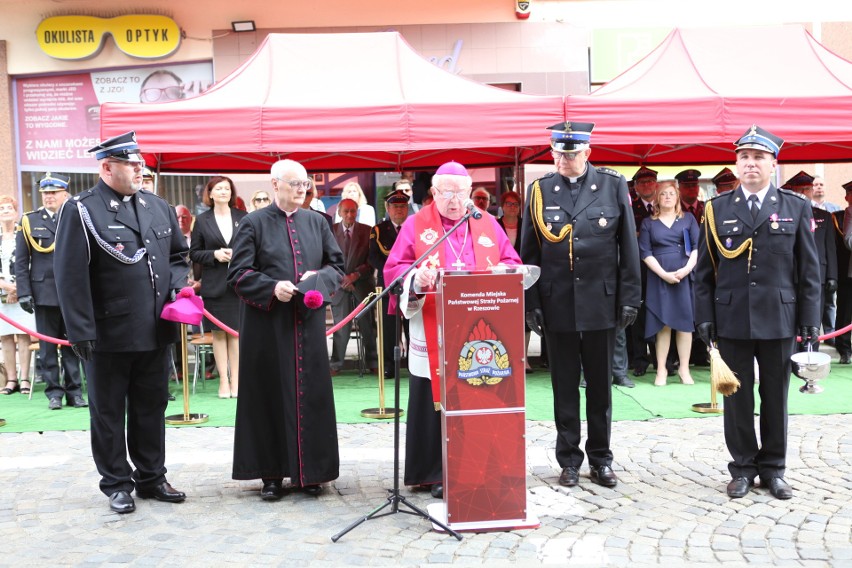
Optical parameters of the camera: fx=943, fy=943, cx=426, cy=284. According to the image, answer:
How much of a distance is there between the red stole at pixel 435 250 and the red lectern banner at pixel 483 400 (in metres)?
0.38

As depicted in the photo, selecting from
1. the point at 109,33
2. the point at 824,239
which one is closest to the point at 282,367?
the point at 824,239

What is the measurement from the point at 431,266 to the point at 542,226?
2.94 ft

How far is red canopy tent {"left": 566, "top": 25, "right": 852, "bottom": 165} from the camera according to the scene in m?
9.20

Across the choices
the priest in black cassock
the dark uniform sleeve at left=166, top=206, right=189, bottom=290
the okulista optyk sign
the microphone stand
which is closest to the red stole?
the microphone stand

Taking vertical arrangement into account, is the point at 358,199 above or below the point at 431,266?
above

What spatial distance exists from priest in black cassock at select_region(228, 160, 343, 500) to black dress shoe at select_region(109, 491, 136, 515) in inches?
24.5

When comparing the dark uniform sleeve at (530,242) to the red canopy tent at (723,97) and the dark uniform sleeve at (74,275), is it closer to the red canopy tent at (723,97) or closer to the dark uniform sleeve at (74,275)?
the dark uniform sleeve at (74,275)

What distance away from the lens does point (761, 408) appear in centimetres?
570

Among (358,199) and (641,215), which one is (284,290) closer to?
(641,215)

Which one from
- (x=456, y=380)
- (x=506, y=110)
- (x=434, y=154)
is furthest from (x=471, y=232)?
(x=434, y=154)

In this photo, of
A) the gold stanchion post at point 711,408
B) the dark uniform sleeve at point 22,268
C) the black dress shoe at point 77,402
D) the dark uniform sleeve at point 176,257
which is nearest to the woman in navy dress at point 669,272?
the gold stanchion post at point 711,408

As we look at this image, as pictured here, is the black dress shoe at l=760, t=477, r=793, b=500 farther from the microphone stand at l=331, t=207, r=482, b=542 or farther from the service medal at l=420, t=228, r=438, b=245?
the service medal at l=420, t=228, r=438, b=245

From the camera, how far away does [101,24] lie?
14828mm

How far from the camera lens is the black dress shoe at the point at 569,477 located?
19.2 ft
